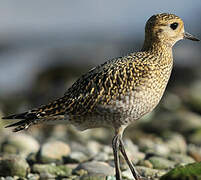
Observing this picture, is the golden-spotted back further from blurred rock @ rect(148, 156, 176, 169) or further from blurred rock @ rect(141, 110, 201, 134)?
blurred rock @ rect(141, 110, 201, 134)

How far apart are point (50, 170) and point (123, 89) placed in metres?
2.20

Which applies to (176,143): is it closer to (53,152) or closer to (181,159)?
(181,159)

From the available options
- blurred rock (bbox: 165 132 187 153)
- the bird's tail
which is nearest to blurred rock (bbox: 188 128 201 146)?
blurred rock (bbox: 165 132 187 153)

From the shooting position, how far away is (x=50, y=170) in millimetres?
8023

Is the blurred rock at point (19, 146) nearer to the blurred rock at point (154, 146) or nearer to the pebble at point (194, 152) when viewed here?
the blurred rock at point (154, 146)

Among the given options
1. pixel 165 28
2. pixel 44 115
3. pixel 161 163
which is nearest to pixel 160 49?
pixel 165 28

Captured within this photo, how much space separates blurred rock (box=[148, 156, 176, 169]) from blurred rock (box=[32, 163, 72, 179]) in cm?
140

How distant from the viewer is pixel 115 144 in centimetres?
695

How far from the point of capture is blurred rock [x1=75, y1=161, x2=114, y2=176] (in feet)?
25.1

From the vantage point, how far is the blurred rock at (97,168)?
7656 mm

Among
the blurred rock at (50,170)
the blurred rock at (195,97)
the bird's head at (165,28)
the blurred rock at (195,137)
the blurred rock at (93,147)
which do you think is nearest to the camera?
the bird's head at (165,28)

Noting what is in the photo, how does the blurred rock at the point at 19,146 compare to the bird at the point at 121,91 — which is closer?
the bird at the point at 121,91

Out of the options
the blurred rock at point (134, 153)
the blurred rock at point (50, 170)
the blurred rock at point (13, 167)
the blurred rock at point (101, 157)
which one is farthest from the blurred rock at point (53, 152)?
the blurred rock at point (134, 153)

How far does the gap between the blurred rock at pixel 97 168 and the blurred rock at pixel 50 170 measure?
7.9 inches
